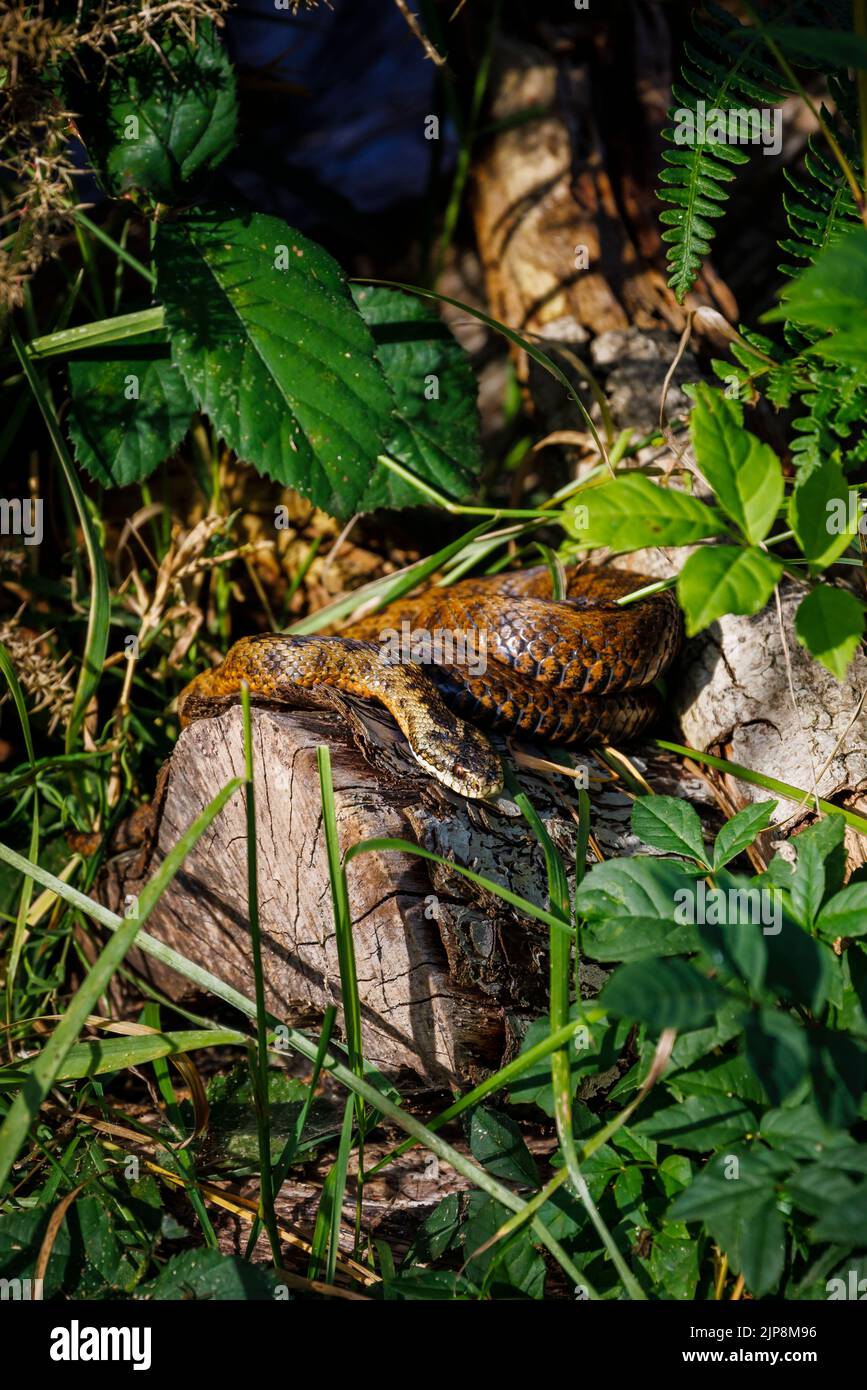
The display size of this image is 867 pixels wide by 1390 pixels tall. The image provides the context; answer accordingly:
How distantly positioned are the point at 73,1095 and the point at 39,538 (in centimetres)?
310

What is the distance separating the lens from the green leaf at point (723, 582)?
198 cm

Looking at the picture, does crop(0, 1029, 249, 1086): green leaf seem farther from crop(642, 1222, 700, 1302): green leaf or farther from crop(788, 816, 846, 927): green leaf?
crop(788, 816, 846, 927): green leaf

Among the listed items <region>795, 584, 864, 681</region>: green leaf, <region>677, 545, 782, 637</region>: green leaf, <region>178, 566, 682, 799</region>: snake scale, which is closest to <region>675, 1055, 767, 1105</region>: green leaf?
<region>795, 584, 864, 681</region>: green leaf

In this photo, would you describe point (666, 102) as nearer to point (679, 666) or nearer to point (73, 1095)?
point (679, 666)

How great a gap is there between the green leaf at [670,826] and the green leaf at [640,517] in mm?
1057

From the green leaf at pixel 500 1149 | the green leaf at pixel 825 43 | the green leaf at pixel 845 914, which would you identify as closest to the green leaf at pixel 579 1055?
the green leaf at pixel 500 1149

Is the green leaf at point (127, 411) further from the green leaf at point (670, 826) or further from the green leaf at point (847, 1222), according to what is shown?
the green leaf at point (847, 1222)

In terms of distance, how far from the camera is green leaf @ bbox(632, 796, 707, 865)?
2.89 m

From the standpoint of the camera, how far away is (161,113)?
4.09 m

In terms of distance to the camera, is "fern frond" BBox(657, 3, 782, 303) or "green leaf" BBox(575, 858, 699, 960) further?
"fern frond" BBox(657, 3, 782, 303)

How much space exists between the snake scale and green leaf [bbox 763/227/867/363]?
2.21 metres

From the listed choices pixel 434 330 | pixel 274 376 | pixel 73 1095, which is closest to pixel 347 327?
pixel 274 376

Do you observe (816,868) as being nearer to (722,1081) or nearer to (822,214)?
(722,1081)

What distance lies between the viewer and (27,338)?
529cm
